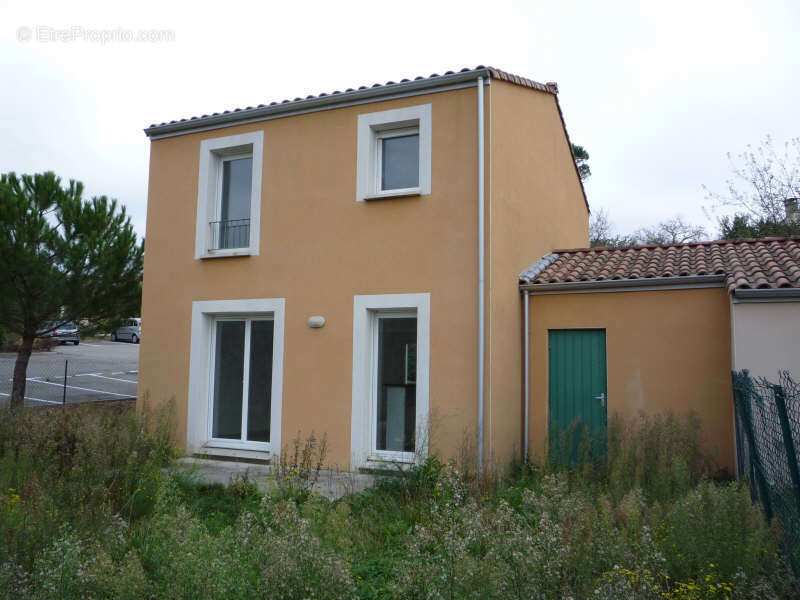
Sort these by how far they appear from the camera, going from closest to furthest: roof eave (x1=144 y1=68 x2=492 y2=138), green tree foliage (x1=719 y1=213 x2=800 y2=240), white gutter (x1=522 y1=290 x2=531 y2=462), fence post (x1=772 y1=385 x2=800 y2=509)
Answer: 1. fence post (x1=772 y1=385 x2=800 y2=509)
2. roof eave (x1=144 y1=68 x2=492 y2=138)
3. white gutter (x1=522 y1=290 x2=531 y2=462)
4. green tree foliage (x1=719 y1=213 x2=800 y2=240)

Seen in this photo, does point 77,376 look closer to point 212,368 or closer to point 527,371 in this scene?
point 212,368

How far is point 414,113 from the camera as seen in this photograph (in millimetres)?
8648

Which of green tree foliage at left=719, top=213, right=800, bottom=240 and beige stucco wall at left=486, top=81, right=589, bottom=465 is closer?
beige stucco wall at left=486, top=81, right=589, bottom=465

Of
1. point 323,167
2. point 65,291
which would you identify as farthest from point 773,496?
point 65,291

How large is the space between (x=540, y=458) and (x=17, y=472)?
6.30 meters

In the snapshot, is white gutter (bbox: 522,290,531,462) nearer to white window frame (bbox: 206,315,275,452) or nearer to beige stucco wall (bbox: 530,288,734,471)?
beige stucco wall (bbox: 530,288,734,471)

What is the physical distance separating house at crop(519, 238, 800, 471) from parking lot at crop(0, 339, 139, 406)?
11439 millimetres

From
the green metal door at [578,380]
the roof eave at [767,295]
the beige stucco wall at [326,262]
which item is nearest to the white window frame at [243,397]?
the beige stucco wall at [326,262]

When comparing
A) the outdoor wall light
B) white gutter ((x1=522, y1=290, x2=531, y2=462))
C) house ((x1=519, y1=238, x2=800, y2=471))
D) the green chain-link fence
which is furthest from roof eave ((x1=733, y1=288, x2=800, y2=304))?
A: the outdoor wall light

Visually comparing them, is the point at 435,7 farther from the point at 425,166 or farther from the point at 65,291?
the point at 65,291

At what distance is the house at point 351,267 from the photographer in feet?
26.7

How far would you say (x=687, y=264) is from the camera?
8961 millimetres

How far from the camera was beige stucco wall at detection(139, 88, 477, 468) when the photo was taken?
812 cm

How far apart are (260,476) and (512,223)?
5060 millimetres
